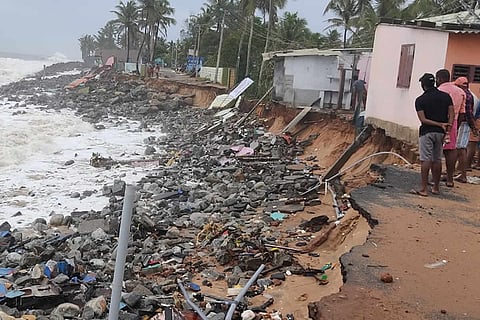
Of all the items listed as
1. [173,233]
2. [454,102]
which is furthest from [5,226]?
[454,102]

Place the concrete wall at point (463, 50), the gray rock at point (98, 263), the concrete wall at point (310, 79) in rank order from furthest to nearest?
the concrete wall at point (310, 79)
the concrete wall at point (463, 50)
the gray rock at point (98, 263)

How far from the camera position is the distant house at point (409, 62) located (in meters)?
9.55

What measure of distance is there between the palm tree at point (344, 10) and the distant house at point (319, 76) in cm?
1659

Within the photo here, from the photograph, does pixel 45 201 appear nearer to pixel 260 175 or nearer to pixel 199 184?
pixel 199 184

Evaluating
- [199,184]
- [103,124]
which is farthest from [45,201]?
[103,124]

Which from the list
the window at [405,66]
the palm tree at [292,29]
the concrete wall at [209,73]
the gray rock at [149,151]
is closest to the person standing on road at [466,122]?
the window at [405,66]

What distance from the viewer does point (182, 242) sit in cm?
862

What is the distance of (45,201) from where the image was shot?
13.0 metres

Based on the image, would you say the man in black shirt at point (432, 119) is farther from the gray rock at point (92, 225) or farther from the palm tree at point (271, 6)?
the palm tree at point (271, 6)

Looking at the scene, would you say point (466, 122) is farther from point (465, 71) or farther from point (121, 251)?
point (121, 251)

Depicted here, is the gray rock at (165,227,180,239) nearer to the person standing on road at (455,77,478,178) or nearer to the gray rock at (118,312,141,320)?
the gray rock at (118,312,141,320)

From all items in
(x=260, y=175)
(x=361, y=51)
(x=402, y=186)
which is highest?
(x=361, y=51)

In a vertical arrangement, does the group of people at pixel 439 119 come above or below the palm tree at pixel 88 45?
below

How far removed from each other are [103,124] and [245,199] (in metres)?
20.0
